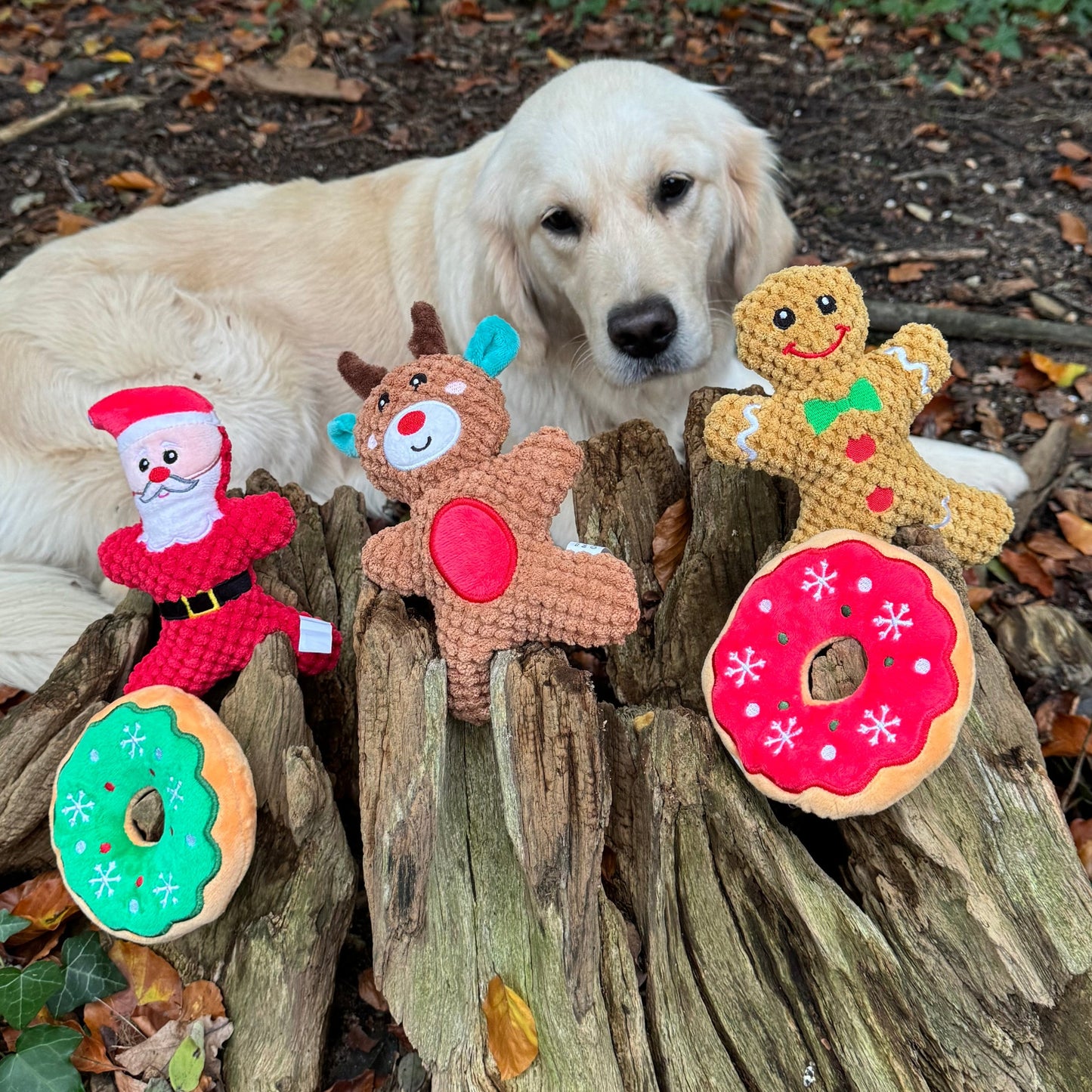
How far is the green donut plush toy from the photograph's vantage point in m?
1.54

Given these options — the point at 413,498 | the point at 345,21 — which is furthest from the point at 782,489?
the point at 345,21

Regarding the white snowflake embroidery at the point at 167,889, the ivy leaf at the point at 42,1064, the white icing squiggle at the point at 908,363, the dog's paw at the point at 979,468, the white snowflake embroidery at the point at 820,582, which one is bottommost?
the ivy leaf at the point at 42,1064

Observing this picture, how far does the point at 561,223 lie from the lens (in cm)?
272

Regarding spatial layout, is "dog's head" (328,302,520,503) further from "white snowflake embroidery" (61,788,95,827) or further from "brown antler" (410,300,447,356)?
"white snowflake embroidery" (61,788,95,827)

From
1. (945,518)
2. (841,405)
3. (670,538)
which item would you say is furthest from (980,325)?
(841,405)

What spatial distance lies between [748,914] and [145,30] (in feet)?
23.9

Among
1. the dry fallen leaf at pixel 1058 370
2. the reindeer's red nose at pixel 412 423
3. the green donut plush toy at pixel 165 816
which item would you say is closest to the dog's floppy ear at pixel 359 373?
the reindeer's red nose at pixel 412 423

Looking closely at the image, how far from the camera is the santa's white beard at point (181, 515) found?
1752 millimetres

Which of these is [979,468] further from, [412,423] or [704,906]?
[412,423]

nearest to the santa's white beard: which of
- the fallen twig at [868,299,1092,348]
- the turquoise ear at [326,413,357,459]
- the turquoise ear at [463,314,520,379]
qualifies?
the turquoise ear at [326,413,357,459]

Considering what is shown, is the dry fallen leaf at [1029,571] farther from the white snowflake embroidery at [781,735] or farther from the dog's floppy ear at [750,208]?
the white snowflake embroidery at [781,735]

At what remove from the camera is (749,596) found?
157cm

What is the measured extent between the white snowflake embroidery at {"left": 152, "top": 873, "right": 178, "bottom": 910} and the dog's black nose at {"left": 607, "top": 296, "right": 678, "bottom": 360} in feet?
5.65

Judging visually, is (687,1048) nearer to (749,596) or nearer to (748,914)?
(748,914)
